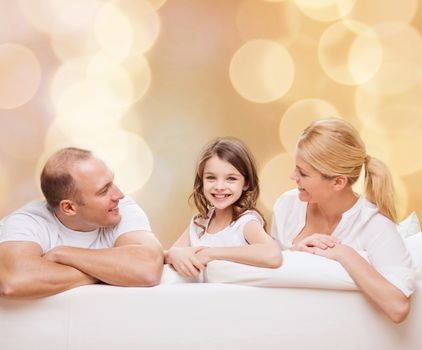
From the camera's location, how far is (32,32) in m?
3.63

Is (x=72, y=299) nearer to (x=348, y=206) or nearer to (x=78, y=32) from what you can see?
(x=348, y=206)

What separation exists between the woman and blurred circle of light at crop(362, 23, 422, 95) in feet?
5.41

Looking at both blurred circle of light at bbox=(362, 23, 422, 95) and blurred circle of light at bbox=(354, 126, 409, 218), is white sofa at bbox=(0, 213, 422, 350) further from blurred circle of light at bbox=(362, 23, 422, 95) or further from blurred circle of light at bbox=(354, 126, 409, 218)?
blurred circle of light at bbox=(362, 23, 422, 95)

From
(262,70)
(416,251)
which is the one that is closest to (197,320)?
(416,251)

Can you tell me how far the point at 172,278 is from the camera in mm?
1865

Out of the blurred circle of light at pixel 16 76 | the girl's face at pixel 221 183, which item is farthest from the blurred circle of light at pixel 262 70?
the girl's face at pixel 221 183

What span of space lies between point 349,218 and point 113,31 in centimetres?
217

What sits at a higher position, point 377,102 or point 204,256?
point 377,102

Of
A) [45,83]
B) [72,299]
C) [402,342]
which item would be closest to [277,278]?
[402,342]

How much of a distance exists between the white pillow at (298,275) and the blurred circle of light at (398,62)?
6.92 feet

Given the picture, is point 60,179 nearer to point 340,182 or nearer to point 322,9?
point 340,182

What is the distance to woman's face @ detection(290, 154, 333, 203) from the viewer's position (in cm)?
203

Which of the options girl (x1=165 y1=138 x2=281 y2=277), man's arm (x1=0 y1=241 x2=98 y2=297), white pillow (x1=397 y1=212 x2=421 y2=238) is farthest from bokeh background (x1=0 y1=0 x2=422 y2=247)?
man's arm (x1=0 y1=241 x2=98 y2=297)

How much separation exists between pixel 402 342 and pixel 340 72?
2.22m
